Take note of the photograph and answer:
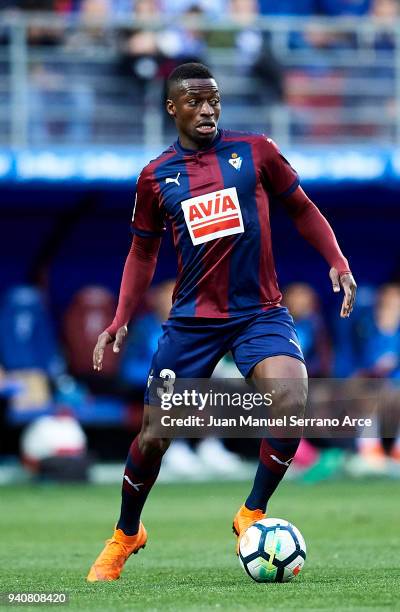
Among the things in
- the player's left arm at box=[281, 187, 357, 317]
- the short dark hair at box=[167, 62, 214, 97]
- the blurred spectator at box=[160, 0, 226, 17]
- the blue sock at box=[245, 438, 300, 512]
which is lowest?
the blue sock at box=[245, 438, 300, 512]

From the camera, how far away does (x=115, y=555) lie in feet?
20.8

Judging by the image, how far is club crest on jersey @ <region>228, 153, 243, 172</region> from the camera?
638cm

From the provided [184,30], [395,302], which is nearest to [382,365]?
[395,302]

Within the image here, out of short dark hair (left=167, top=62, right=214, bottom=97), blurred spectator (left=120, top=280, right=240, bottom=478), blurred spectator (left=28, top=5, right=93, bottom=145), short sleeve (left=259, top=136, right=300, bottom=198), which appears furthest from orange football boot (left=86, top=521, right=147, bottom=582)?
blurred spectator (left=28, top=5, right=93, bottom=145)

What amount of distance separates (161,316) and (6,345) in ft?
5.23

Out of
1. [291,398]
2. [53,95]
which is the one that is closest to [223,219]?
[291,398]

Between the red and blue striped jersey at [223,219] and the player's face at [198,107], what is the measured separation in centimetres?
13

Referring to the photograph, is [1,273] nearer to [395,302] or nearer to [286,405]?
[395,302]

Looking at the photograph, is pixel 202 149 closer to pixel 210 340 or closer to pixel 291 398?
pixel 210 340

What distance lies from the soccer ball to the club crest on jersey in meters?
1.62

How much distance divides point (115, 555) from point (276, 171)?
1914 millimetres

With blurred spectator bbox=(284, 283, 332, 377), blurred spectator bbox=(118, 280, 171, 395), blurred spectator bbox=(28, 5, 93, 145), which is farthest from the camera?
blurred spectator bbox=(118, 280, 171, 395)

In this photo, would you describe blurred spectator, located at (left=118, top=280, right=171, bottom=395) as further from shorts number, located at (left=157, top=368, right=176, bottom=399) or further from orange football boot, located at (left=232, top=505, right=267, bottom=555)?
orange football boot, located at (left=232, top=505, right=267, bottom=555)

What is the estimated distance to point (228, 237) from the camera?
20.7ft
